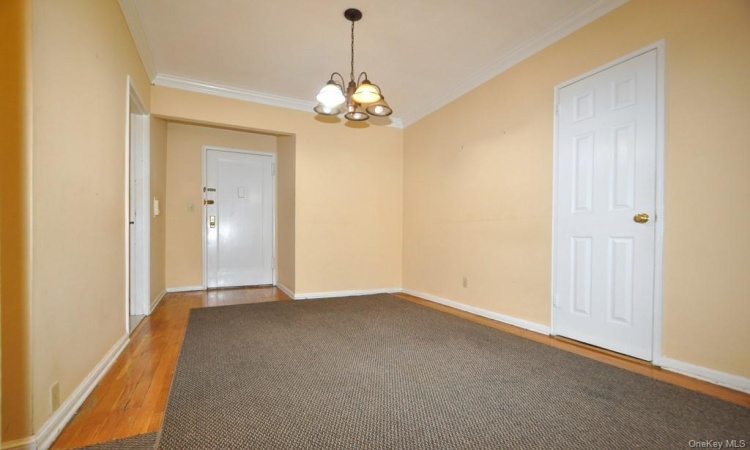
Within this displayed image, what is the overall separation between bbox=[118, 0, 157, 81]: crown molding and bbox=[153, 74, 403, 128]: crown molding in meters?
0.18

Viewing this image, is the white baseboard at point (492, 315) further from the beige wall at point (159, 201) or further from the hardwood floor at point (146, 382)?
the beige wall at point (159, 201)

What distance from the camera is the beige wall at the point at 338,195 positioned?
434cm

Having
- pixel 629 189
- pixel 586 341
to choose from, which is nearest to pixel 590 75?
pixel 629 189

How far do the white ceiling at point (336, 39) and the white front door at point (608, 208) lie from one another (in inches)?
24.5

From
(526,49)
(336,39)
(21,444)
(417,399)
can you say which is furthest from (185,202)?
(526,49)

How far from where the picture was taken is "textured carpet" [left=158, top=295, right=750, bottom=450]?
1.39 metres

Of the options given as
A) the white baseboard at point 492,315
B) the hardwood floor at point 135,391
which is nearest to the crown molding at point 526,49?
the white baseboard at point 492,315

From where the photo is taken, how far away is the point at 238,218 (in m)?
5.23

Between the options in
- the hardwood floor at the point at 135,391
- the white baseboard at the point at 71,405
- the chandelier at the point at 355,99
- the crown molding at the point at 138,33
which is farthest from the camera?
the crown molding at the point at 138,33

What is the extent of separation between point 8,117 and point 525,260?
11.1 ft

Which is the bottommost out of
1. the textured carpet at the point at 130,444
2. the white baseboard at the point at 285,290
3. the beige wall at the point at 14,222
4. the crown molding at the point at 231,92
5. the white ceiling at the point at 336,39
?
the white baseboard at the point at 285,290

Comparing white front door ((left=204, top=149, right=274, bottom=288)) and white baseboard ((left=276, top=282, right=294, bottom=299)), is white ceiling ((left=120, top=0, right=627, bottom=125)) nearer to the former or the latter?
white front door ((left=204, top=149, right=274, bottom=288))

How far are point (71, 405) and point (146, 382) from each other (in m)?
0.38

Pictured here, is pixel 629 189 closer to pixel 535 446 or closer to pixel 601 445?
pixel 601 445
